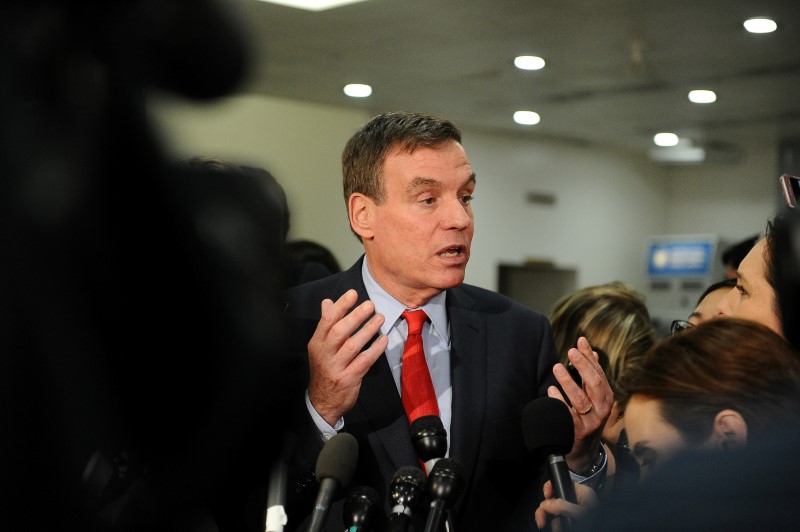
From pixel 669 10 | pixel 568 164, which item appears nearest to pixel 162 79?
pixel 669 10

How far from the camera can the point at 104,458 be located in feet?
2.97

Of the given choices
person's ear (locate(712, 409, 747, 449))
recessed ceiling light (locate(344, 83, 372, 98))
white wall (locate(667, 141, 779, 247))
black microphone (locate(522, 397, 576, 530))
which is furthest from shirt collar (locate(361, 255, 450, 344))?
white wall (locate(667, 141, 779, 247))

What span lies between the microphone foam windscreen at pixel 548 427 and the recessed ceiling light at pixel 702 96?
280 inches

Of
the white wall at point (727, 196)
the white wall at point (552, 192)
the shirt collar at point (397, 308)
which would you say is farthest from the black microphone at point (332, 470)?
the white wall at point (727, 196)

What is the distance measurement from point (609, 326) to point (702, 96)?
5.99m

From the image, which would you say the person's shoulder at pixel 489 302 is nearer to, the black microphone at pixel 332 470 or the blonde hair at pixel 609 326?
the blonde hair at pixel 609 326

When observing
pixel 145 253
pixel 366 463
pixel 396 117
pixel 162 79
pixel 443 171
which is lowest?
pixel 366 463

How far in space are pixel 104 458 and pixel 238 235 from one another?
240mm

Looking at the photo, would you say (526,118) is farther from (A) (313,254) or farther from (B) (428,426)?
(B) (428,426)

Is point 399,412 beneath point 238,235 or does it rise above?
beneath

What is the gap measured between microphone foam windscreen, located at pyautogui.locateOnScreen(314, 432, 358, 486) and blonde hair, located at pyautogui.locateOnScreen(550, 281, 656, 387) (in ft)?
5.16

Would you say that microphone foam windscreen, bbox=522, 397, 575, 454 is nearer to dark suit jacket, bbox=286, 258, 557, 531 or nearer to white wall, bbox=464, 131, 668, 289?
dark suit jacket, bbox=286, 258, 557, 531

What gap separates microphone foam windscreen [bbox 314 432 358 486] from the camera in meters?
1.42

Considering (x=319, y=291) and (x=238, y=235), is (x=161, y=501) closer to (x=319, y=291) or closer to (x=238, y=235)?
(x=238, y=235)
